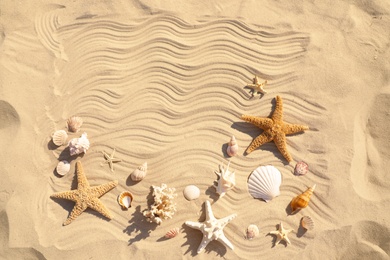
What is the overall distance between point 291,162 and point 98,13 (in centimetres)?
423

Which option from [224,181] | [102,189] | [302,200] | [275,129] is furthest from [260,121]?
[102,189]

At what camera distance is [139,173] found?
536 centimetres

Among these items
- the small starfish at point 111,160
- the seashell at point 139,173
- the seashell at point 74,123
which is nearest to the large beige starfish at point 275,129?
the seashell at point 139,173

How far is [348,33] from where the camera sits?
587 cm

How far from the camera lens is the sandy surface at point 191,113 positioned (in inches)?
208

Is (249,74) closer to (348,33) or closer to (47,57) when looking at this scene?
(348,33)

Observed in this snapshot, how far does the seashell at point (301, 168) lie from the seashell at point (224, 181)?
1.03m

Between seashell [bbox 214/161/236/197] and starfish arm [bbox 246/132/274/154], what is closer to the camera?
seashell [bbox 214/161/236/197]

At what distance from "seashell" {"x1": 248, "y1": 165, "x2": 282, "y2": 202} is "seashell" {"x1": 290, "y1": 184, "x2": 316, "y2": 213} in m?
0.29

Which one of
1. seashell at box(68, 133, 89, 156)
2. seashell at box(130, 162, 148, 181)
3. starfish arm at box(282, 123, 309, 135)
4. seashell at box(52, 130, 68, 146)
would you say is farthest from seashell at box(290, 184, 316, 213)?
seashell at box(52, 130, 68, 146)

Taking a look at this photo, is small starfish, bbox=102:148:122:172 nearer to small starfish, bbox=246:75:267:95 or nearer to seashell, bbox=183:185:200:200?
seashell, bbox=183:185:200:200

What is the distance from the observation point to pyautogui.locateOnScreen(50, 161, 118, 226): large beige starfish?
206 inches

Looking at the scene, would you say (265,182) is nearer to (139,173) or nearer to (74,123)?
(139,173)

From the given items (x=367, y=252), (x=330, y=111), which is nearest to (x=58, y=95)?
(x=330, y=111)
